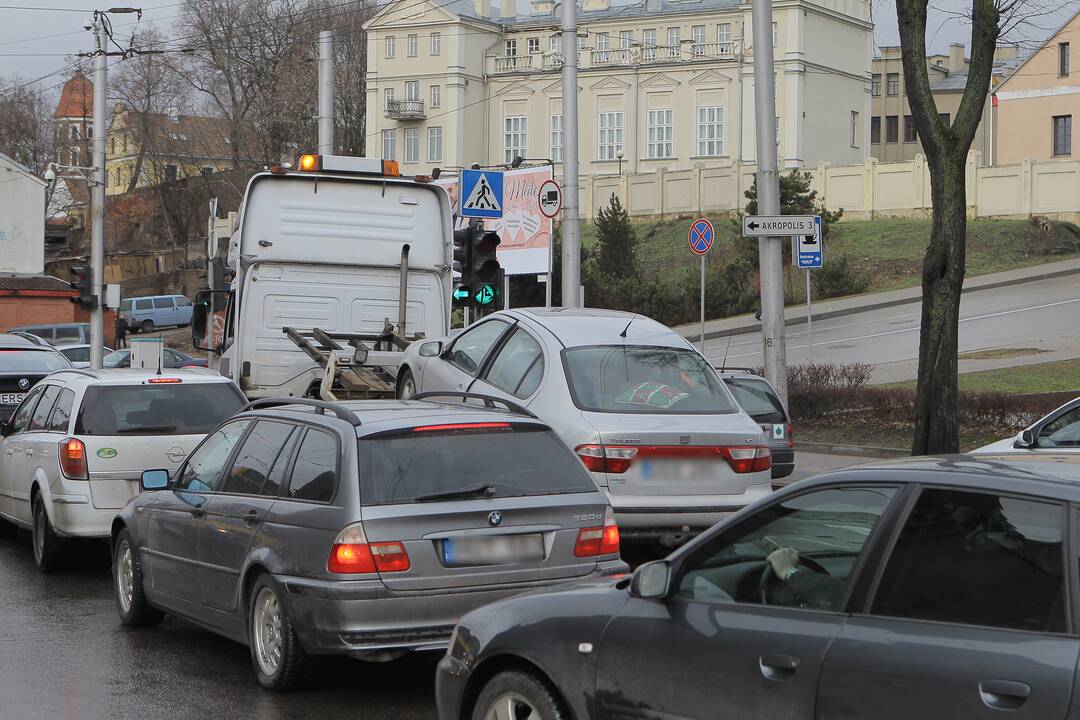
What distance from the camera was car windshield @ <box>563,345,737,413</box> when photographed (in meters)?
10.4

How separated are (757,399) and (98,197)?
21.5 metres

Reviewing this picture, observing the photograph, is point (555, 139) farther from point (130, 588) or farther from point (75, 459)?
point (130, 588)

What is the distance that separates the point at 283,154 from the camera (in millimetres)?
76438

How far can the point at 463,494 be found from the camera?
714 centimetres

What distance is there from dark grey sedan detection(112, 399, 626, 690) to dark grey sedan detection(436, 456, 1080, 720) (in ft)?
4.85

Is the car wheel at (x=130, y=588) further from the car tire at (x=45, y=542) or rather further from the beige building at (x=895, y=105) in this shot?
the beige building at (x=895, y=105)

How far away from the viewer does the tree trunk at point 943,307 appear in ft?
54.1

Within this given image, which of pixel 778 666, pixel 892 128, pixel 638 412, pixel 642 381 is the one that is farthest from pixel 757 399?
pixel 892 128

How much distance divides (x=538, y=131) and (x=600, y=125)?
16.8 feet

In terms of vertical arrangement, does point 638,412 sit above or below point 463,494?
above

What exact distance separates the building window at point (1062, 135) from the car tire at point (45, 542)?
213 feet

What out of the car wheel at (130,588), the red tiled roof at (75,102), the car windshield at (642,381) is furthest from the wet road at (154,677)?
the red tiled roof at (75,102)

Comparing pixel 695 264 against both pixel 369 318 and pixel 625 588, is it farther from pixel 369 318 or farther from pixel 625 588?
pixel 625 588

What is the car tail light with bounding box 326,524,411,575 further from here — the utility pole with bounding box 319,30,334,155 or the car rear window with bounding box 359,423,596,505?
the utility pole with bounding box 319,30,334,155
